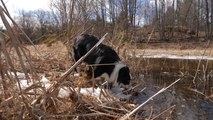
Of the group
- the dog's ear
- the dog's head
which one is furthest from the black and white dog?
the dog's head

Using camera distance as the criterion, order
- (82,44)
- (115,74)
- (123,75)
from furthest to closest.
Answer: (82,44)
(123,75)
(115,74)

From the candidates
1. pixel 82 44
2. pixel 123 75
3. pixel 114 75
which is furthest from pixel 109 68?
pixel 82 44

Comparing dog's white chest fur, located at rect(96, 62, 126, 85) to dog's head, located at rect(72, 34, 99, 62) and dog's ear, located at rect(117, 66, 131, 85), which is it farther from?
dog's head, located at rect(72, 34, 99, 62)

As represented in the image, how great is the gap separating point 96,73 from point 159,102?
1426 mm

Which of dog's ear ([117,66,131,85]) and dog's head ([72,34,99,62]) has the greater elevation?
dog's head ([72,34,99,62])

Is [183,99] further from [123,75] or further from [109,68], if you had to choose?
[109,68]

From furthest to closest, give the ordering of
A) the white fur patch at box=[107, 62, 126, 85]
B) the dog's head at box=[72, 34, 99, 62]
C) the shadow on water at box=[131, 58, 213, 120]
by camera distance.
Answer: the dog's head at box=[72, 34, 99, 62] < the white fur patch at box=[107, 62, 126, 85] < the shadow on water at box=[131, 58, 213, 120]

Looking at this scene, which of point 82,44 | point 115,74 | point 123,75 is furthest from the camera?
point 82,44

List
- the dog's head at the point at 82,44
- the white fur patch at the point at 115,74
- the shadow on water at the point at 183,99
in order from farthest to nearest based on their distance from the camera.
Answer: the dog's head at the point at 82,44 < the white fur patch at the point at 115,74 < the shadow on water at the point at 183,99

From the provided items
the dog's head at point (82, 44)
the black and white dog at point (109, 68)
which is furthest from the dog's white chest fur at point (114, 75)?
the dog's head at point (82, 44)

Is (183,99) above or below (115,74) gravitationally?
below

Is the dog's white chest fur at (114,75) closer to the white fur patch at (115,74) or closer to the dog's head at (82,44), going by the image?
the white fur patch at (115,74)

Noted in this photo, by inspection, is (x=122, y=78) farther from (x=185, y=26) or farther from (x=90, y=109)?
(x=185, y=26)

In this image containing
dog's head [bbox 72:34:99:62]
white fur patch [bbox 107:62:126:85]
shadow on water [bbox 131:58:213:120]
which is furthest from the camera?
dog's head [bbox 72:34:99:62]
